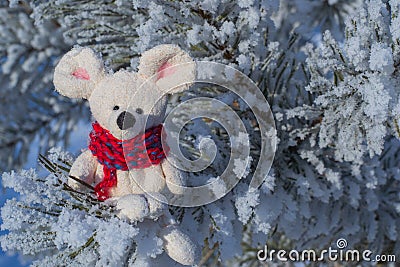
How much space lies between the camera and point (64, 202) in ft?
2.44

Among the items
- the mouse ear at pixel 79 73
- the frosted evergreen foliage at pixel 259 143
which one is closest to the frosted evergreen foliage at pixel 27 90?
the frosted evergreen foliage at pixel 259 143

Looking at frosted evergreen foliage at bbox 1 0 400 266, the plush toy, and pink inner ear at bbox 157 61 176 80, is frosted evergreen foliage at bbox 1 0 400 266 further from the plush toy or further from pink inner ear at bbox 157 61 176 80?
pink inner ear at bbox 157 61 176 80

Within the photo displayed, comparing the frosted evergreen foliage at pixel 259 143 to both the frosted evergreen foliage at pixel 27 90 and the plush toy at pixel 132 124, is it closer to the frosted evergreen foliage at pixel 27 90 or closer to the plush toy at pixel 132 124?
the plush toy at pixel 132 124

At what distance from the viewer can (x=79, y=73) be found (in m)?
0.80

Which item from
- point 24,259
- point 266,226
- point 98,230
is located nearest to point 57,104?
point 24,259

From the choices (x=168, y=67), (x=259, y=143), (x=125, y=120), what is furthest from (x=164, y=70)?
(x=259, y=143)

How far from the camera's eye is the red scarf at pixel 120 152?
0.78 metres

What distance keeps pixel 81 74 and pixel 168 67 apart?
15 centimetres

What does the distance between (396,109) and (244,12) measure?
1.26 ft

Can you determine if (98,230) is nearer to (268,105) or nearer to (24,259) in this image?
(268,105)

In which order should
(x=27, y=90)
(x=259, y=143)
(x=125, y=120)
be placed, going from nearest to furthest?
(x=125, y=120)
(x=259, y=143)
(x=27, y=90)

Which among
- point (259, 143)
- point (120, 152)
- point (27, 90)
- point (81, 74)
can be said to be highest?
point (81, 74)

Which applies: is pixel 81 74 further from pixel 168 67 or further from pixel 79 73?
pixel 168 67

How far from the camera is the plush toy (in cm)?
76
